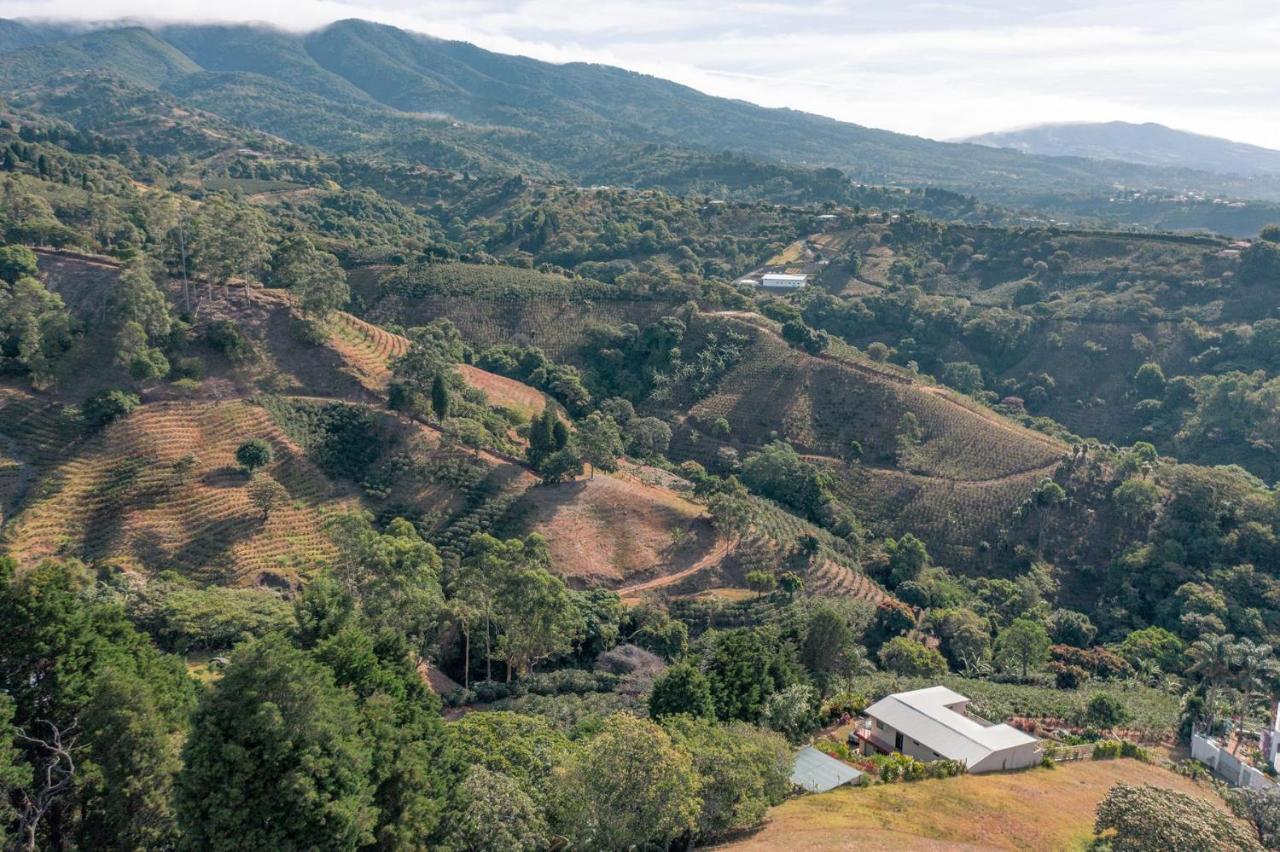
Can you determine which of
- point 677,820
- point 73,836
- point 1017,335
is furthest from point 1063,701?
point 1017,335

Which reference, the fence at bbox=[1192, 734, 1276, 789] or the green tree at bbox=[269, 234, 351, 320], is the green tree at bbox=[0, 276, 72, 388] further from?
the fence at bbox=[1192, 734, 1276, 789]

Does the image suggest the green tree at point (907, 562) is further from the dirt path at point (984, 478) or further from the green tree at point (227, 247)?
the green tree at point (227, 247)

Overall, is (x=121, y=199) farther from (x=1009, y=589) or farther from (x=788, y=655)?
(x=1009, y=589)

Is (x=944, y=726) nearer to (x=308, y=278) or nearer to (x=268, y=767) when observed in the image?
(x=268, y=767)

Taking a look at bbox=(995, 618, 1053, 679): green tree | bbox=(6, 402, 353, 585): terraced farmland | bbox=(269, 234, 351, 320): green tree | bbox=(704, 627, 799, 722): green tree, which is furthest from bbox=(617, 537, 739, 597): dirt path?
bbox=(269, 234, 351, 320): green tree

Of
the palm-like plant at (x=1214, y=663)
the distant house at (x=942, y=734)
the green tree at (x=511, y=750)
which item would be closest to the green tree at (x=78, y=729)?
the green tree at (x=511, y=750)

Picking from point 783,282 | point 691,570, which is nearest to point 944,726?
point 691,570
